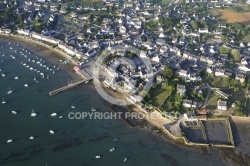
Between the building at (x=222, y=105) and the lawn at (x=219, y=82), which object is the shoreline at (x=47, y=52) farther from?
the lawn at (x=219, y=82)

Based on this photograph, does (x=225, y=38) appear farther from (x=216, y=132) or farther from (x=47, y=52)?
(x=47, y=52)

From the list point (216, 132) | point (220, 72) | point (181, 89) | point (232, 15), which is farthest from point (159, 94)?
point (232, 15)

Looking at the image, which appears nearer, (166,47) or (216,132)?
(216,132)

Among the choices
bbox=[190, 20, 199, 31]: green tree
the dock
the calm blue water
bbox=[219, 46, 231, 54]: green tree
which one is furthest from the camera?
bbox=[190, 20, 199, 31]: green tree

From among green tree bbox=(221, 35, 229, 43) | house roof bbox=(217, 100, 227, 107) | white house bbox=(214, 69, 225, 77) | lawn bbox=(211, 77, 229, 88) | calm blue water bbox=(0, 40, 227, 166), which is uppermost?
green tree bbox=(221, 35, 229, 43)

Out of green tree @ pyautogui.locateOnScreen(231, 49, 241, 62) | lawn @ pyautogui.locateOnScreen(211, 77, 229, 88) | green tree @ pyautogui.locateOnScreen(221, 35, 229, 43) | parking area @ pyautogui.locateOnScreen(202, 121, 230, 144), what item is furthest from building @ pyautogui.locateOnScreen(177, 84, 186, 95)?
green tree @ pyautogui.locateOnScreen(221, 35, 229, 43)

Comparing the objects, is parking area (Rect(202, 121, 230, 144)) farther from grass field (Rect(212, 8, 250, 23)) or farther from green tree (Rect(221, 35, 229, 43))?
grass field (Rect(212, 8, 250, 23))

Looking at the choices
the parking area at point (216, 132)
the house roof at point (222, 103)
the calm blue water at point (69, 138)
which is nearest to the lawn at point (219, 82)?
A: the house roof at point (222, 103)
